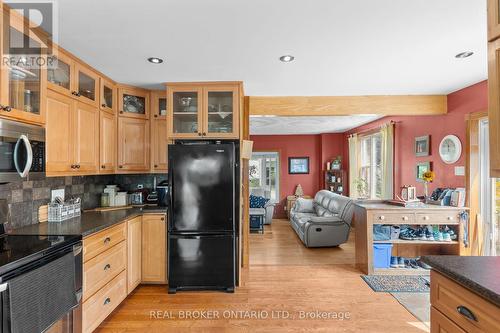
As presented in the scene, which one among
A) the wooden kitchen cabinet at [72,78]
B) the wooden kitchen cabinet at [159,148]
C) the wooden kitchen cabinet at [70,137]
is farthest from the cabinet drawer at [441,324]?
the wooden kitchen cabinet at [72,78]

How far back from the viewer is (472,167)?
3.26m

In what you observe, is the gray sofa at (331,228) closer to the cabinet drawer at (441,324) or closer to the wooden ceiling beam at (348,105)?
the wooden ceiling beam at (348,105)

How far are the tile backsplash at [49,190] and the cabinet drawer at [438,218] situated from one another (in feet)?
11.2

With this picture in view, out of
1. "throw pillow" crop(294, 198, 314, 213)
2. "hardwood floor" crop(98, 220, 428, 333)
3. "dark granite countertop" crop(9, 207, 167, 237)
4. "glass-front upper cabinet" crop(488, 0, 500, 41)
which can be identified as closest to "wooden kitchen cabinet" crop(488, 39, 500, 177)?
"glass-front upper cabinet" crop(488, 0, 500, 41)

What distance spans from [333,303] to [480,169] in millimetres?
2411

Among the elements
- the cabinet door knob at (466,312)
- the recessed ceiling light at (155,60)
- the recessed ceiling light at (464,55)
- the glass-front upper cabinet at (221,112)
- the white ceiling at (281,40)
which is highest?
the recessed ceiling light at (464,55)

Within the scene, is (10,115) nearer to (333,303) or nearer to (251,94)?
(251,94)

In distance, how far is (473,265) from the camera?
4.53 ft

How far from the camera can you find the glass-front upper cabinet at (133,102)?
319 centimetres

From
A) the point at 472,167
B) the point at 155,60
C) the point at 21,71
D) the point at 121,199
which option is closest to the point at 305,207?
the point at 472,167

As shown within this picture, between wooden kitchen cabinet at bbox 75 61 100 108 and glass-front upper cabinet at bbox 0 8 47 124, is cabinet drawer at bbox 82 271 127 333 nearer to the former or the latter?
glass-front upper cabinet at bbox 0 8 47 124

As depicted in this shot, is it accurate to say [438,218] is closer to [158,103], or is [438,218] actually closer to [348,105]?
[348,105]

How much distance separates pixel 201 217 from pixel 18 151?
1.70 meters

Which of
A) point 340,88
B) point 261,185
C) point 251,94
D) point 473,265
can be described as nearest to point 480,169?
point 340,88
